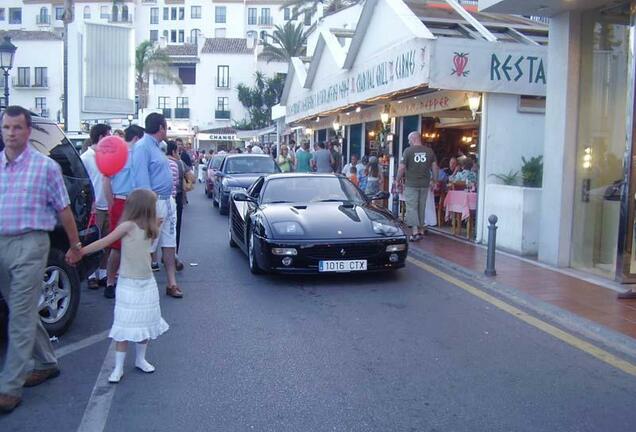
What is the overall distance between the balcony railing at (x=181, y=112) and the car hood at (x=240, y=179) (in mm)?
48522

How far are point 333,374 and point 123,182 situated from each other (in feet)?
11.7

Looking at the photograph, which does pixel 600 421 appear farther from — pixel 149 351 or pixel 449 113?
pixel 449 113

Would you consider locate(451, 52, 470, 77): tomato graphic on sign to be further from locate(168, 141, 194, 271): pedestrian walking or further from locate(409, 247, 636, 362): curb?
locate(168, 141, 194, 271): pedestrian walking

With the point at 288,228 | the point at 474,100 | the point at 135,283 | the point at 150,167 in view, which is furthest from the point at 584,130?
the point at 135,283

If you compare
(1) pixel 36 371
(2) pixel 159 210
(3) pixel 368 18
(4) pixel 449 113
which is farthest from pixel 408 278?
(3) pixel 368 18

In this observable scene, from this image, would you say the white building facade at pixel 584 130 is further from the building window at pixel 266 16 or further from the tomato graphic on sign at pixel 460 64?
the building window at pixel 266 16

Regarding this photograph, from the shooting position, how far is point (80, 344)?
230 inches

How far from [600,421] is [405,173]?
8.12m

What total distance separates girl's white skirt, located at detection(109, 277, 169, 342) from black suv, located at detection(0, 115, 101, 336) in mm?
1044

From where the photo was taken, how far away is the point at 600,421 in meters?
4.24

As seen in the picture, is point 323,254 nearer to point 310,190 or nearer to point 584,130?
point 310,190

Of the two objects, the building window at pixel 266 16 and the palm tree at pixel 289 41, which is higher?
the building window at pixel 266 16

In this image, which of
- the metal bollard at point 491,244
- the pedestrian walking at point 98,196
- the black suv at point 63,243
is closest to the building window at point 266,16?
the pedestrian walking at point 98,196

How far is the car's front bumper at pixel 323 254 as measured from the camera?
796 cm
